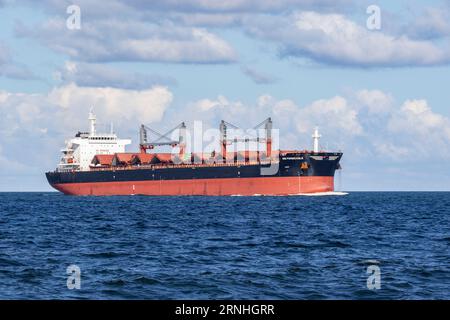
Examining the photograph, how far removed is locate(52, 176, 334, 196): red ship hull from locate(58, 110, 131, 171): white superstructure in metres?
15.4

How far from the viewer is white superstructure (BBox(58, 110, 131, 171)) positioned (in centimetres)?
13534

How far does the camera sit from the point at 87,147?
449 feet

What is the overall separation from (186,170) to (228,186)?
783 cm

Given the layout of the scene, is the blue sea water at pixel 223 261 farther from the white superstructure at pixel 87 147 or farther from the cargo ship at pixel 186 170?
the white superstructure at pixel 87 147

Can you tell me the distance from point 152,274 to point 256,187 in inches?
3130

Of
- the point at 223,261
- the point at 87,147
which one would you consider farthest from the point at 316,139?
the point at 223,261

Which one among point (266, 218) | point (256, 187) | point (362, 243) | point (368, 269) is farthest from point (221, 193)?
point (368, 269)

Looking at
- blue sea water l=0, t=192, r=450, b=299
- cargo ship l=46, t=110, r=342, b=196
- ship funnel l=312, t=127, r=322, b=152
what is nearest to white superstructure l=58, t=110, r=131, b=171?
cargo ship l=46, t=110, r=342, b=196

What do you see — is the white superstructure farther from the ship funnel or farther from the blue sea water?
the blue sea water

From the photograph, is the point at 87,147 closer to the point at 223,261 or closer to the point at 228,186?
the point at 228,186

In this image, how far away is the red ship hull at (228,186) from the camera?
103 metres

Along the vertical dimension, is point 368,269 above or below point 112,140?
below

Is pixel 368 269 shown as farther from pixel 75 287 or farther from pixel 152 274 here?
pixel 75 287

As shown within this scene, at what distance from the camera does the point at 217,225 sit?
155 ft
